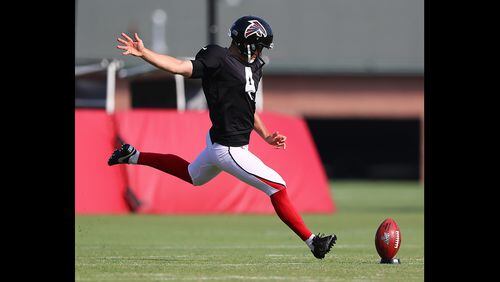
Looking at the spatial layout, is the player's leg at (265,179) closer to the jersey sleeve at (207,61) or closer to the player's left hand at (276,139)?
the player's left hand at (276,139)

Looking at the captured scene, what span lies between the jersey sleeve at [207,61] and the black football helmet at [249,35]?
212 mm

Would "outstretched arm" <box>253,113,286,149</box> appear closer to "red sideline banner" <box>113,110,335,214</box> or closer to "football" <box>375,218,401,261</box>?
"football" <box>375,218,401,261</box>

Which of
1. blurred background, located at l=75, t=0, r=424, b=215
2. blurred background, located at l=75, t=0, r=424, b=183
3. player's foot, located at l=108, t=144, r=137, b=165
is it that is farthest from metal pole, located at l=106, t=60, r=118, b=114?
blurred background, located at l=75, t=0, r=424, b=183

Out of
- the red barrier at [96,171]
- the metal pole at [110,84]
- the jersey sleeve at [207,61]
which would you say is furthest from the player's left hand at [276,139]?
the metal pole at [110,84]

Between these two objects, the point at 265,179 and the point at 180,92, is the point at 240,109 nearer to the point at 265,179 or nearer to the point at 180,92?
the point at 265,179

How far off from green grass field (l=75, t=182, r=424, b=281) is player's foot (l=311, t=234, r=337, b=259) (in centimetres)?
12

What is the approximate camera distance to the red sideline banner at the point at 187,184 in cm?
2012

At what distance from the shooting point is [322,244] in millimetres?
10898

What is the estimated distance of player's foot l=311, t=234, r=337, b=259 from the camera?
10.9 metres

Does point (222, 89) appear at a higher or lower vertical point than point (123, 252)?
higher
